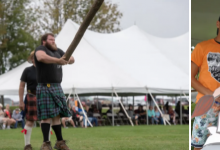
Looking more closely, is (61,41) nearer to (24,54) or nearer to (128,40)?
(128,40)

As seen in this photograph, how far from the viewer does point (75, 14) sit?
850 inches

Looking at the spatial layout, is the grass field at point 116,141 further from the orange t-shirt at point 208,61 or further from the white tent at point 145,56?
the white tent at point 145,56

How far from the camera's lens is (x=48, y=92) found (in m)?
3.37

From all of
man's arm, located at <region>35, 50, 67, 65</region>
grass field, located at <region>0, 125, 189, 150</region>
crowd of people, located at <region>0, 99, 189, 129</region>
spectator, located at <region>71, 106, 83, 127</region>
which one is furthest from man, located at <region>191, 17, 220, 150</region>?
spectator, located at <region>71, 106, 83, 127</region>

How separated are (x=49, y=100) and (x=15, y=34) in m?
17.7

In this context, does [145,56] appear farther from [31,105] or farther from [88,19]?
[88,19]

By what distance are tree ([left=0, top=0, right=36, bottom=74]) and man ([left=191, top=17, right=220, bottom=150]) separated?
1866 centimetres

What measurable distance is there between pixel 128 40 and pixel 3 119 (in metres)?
4.99

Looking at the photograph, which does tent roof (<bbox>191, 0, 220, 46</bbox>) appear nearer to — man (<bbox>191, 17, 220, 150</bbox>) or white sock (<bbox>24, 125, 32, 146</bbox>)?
man (<bbox>191, 17, 220, 150</bbox>)

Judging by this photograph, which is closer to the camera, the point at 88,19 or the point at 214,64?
the point at 214,64

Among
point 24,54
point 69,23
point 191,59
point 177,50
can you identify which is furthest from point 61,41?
point 191,59

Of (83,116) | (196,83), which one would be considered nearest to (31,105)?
(196,83)

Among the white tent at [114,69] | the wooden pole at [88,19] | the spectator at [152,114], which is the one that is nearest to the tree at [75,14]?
the white tent at [114,69]

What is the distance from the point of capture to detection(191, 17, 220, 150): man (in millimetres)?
1750
